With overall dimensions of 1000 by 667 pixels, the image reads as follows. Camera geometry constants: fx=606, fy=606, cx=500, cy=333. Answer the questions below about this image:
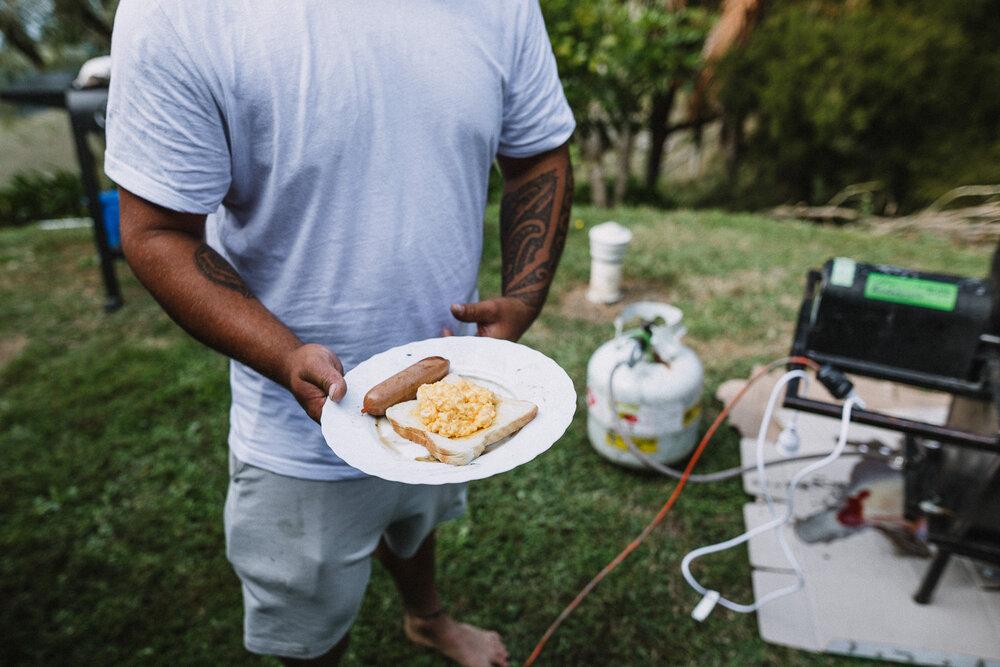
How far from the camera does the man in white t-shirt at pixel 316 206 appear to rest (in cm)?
112

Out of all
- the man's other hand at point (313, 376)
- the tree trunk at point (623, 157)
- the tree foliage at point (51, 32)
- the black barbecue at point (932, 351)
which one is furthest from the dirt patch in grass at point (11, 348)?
the tree trunk at point (623, 157)

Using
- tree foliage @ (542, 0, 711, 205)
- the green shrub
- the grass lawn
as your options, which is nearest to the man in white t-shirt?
the grass lawn

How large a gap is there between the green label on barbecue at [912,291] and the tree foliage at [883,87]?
15.4 feet

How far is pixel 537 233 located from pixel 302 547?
1.03 metres

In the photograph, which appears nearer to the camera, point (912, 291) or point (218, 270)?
point (218, 270)

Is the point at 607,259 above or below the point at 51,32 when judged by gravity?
below

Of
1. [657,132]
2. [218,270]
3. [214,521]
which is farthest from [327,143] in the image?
[657,132]

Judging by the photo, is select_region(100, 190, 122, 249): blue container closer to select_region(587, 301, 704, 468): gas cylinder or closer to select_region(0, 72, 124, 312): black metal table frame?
select_region(0, 72, 124, 312): black metal table frame

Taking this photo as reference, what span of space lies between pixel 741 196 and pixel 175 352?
7.25 meters

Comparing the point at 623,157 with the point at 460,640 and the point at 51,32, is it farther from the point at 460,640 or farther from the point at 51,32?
the point at 51,32

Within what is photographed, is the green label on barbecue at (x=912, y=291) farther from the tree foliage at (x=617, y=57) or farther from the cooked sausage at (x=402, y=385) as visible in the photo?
the tree foliage at (x=617, y=57)

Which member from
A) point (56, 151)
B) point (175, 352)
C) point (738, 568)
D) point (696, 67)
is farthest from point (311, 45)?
point (56, 151)

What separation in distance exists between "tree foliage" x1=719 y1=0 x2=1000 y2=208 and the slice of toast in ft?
20.3

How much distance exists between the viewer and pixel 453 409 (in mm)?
1282
